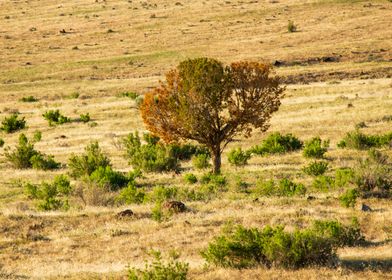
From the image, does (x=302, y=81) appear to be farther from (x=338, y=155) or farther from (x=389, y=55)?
(x=338, y=155)

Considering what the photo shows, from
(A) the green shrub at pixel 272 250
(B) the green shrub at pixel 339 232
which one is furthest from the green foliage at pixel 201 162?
(A) the green shrub at pixel 272 250

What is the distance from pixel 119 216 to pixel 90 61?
46.9 m

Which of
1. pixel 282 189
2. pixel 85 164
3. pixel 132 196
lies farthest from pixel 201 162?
pixel 282 189

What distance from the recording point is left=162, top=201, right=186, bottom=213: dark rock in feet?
53.9

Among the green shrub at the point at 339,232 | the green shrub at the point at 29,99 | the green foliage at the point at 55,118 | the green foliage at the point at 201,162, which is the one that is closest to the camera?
the green shrub at the point at 339,232

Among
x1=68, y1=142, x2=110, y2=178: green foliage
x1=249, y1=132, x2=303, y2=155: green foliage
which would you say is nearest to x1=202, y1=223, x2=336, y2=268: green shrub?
x1=68, y1=142, x2=110, y2=178: green foliage

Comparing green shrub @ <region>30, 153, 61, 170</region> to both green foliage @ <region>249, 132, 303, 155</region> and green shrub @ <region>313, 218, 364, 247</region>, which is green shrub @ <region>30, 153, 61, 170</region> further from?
green shrub @ <region>313, 218, 364, 247</region>

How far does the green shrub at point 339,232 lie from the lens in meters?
12.8

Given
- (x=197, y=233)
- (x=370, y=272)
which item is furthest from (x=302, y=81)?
(x=370, y=272)

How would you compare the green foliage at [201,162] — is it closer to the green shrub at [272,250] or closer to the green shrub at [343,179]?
the green shrub at [343,179]

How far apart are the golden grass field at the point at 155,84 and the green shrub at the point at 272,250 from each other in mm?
305

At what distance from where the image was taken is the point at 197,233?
14.5 m

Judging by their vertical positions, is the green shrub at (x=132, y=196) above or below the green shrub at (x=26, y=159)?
above

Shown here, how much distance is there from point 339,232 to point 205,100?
352 inches
